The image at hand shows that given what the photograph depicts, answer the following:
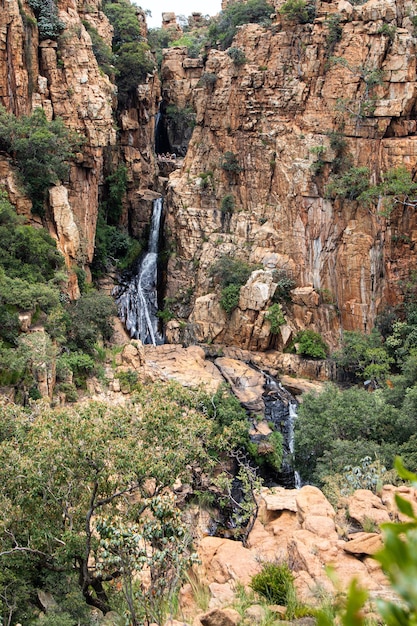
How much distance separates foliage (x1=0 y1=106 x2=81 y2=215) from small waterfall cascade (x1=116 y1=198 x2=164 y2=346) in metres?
8.84

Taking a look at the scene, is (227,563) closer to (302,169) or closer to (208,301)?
(208,301)

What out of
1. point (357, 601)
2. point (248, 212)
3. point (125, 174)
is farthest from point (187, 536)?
point (125, 174)

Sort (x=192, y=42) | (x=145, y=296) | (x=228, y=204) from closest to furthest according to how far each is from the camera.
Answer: (x=228, y=204), (x=145, y=296), (x=192, y=42)

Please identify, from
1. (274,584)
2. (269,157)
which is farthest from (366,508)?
(269,157)

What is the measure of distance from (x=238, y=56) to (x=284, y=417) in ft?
68.9

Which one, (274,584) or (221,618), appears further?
(274,584)

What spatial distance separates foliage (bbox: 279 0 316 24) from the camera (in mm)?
28391

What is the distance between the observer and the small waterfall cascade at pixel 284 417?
2017 centimetres

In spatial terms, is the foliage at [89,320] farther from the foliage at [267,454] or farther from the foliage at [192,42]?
the foliage at [192,42]

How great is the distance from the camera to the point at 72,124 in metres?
25.8

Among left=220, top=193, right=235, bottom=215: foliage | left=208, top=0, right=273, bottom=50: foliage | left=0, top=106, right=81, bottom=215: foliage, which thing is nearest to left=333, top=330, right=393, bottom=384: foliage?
left=220, top=193, right=235, bottom=215: foliage

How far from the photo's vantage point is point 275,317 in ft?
88.6

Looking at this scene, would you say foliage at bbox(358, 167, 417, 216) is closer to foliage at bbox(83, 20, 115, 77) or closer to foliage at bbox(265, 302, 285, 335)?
foliage at bbox(265, 302, 285, 335)

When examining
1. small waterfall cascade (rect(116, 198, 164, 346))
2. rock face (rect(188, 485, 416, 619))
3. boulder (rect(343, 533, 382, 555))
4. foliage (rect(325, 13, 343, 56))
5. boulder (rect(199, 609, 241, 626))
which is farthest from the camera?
small waterfall cascade (rect(116, 198, 164, 346))
